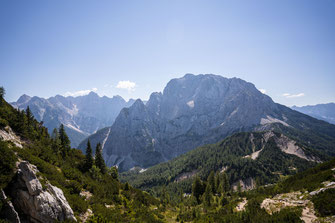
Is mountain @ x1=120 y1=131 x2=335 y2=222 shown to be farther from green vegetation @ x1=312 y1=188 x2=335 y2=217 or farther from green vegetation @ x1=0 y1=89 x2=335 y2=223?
green vegetation @ x1=0 y1=89 x2=335 y2=223

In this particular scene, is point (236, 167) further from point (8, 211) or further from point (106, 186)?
point (8, 211)

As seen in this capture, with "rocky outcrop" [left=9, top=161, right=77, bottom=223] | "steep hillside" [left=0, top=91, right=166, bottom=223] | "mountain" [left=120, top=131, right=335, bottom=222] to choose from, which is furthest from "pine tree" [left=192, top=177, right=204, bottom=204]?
"rocky outcrop" [left=9, top=161, right=77, bottom=223]

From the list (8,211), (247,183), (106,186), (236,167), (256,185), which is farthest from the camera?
(236,167)

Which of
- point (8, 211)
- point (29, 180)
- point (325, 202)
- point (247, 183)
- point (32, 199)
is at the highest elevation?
point (29, 180)

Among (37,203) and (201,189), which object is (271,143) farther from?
(37,203)

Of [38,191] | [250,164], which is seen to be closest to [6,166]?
[38,191]

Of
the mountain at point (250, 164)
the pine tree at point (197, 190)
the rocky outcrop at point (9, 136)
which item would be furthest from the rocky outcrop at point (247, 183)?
the rocky outcrop at point (9, 136)

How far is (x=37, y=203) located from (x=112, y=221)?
12801 mm

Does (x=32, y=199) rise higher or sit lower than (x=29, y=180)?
lower

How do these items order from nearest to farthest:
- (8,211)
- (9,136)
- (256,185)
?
(8,211) → (9,136) → (256,185)

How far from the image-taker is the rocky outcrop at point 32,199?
2036 cm

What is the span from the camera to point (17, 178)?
834 inches

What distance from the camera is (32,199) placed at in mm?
20625

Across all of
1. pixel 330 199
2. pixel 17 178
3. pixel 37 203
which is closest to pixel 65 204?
pixel 37 203
